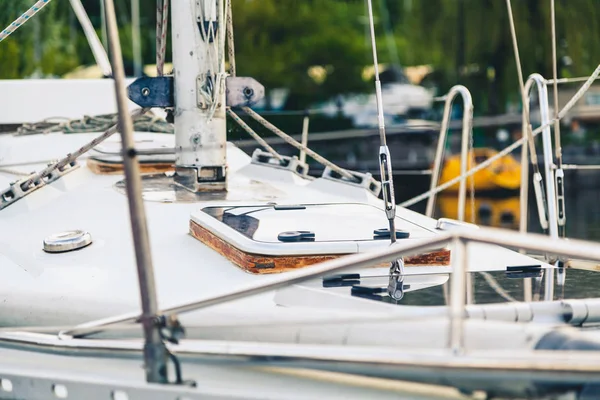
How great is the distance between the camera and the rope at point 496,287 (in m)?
3.50

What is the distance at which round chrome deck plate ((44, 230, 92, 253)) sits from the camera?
4250mm

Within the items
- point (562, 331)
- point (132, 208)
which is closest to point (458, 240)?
point (562, 331)

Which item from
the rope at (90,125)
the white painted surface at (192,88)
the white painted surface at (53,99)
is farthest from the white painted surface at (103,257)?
the white painted surface at (53,99)

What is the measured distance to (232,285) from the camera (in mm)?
3846

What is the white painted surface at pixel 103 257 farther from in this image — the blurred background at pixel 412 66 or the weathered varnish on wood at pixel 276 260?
the blurred background at pixel 412 66

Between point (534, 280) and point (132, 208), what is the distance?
172cm

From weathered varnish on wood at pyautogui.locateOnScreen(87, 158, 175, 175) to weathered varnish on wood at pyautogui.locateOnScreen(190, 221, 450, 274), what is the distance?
180cm

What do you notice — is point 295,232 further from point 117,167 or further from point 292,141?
point 117,167

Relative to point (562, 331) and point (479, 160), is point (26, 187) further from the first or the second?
point (479, 160)

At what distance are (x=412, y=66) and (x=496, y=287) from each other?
3292cm

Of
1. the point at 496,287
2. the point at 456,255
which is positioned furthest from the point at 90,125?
the point at 456,255

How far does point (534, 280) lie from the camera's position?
390 centimetres

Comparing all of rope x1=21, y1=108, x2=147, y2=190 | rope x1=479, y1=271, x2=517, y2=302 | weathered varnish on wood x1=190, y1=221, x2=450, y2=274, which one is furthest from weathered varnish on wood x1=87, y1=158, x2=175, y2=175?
rope x1=479, y1=271, x2=517, y2=302

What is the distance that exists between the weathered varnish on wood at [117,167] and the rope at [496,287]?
100.0 inches
